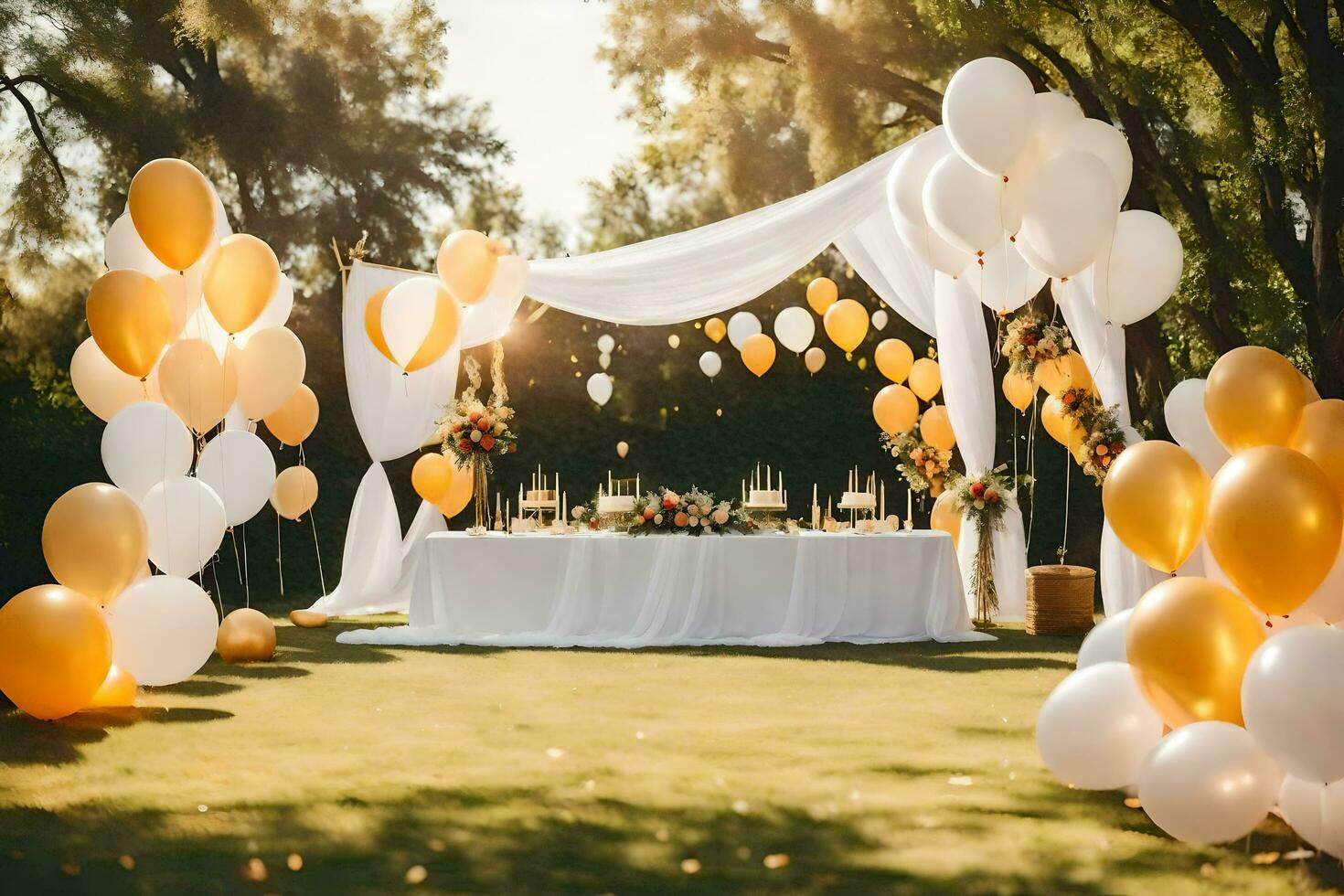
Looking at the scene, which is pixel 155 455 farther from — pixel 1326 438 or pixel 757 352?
pixel 757 352

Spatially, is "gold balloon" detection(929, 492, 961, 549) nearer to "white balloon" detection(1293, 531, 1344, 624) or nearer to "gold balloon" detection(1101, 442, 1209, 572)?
"gold balloon" detection(1101, 442, 1209, 572)

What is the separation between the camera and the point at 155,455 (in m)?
6.20

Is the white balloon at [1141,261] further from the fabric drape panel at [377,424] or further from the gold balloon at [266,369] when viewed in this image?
the fabric drape panel at [377,424]

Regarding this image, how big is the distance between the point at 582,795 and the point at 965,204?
282cm

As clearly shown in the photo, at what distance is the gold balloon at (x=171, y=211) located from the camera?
19.7ft

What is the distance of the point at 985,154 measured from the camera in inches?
199

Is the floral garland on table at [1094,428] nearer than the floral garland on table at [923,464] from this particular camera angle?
Yes

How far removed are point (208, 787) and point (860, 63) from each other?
8.38 meters

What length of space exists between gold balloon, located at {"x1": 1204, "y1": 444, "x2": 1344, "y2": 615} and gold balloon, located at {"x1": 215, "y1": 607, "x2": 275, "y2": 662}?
551 cm

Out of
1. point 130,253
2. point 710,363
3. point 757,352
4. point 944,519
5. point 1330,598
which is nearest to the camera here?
point 1330,598

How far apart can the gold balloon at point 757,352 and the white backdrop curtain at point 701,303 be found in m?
1.39

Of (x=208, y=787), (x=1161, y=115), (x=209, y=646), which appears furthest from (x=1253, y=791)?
(x=1161, y=115)

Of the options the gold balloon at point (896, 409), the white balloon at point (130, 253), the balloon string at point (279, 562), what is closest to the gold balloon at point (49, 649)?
the white balloon at point (130, 253)

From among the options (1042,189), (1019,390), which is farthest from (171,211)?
(1019,390)
